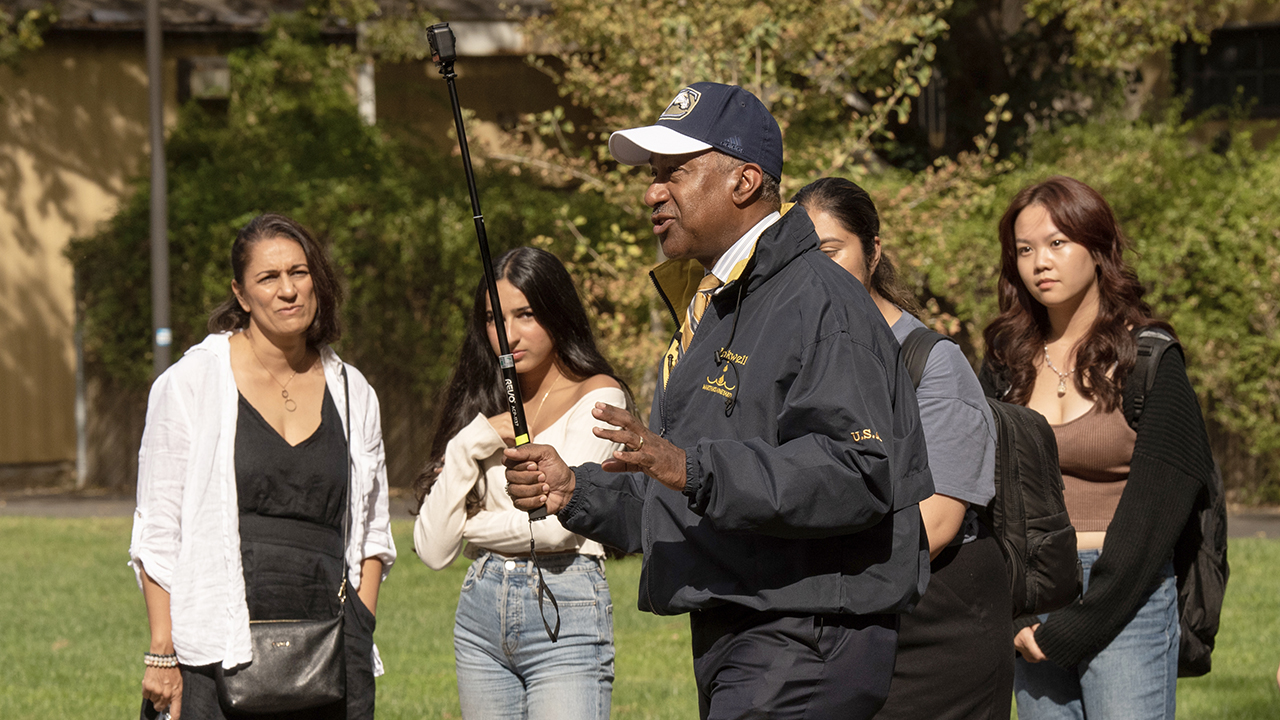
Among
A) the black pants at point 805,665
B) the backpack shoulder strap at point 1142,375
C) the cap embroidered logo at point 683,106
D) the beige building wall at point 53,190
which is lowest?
the black pants at point 805,665

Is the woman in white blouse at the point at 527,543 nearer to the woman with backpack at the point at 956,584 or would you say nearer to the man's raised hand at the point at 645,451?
the woman with backpack at the point at 956,584

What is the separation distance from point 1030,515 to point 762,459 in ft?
4.56

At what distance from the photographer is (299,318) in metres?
4.25

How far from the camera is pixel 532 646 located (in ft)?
13.0

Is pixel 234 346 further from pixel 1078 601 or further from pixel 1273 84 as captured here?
pixel 1273 84

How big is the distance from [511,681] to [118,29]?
63.0ft

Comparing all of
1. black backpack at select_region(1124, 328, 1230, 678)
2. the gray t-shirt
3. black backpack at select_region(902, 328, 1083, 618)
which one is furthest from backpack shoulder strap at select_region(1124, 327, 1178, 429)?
the gray t-shirt

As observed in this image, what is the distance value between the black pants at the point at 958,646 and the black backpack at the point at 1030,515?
17 centimetres

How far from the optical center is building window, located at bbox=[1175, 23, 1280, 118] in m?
20.1

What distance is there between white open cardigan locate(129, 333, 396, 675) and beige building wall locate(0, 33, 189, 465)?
1754cm

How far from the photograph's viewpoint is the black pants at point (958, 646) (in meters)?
3.09

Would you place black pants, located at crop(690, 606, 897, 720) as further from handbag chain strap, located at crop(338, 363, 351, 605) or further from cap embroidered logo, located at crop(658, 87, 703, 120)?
handbag chain strap, located at crop(338, 363, 351, 605)

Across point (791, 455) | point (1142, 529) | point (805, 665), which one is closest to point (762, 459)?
point (791, 455)

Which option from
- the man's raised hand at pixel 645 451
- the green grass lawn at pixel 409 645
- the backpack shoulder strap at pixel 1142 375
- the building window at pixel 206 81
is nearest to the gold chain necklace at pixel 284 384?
the man's raised hand at pixel 645 451
